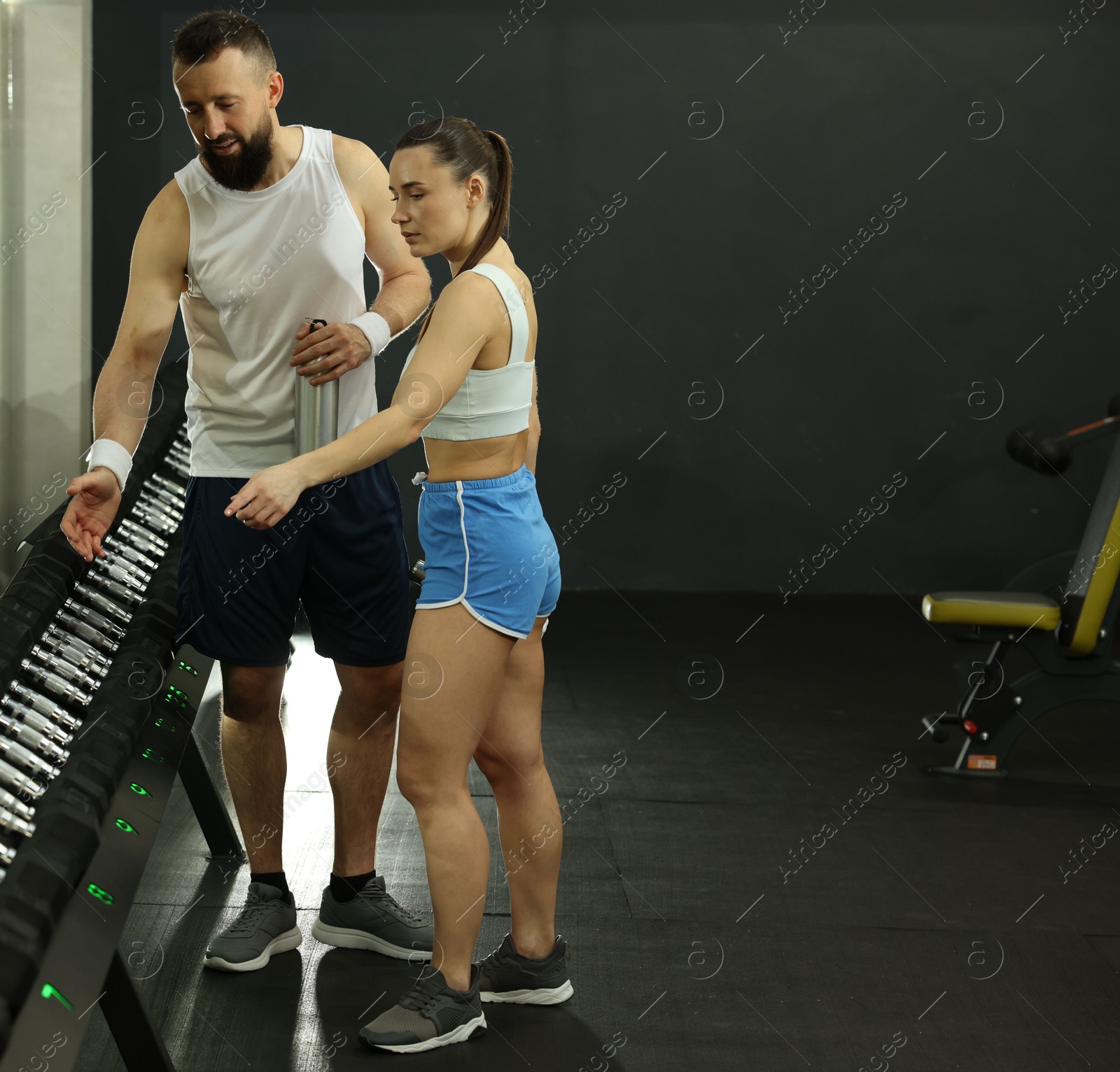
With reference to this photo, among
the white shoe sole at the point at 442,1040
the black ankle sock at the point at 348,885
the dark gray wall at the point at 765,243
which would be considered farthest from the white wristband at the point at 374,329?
the dark gray wall at the point at 765,243

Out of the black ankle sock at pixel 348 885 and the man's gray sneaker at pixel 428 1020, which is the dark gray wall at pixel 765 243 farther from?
the man's gray sneaker at pixel 428 1020

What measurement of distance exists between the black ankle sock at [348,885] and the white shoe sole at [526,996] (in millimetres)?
359

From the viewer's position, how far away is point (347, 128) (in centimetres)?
553

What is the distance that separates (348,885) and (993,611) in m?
2.04

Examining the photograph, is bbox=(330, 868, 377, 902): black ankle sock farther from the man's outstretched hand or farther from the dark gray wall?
the dark gray wall

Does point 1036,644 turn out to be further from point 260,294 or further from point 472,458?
point 260,294

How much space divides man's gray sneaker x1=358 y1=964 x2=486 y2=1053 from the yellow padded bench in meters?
1.96

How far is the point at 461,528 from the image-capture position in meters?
1.94

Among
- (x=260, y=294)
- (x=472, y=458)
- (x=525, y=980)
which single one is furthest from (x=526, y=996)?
(x=260, y=294)

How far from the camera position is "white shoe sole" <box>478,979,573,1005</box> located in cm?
218

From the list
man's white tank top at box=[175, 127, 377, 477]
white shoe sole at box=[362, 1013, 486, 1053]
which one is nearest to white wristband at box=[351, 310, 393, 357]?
man's white tank top at box=[175, 127, 377, 477]

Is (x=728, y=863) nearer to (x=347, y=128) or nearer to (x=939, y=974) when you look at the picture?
(x=939, y=974)

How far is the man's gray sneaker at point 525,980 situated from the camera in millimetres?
2180

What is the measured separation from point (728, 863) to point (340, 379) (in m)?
1.45
